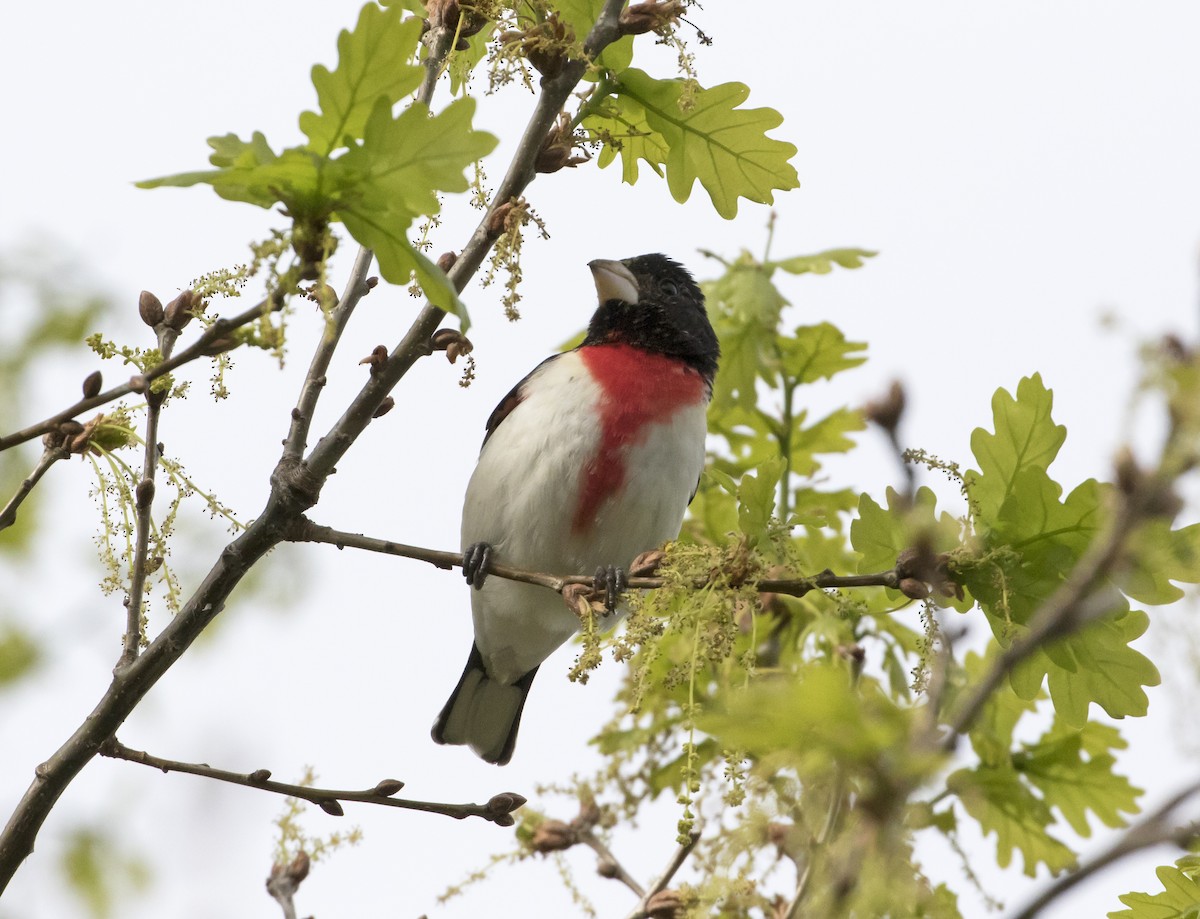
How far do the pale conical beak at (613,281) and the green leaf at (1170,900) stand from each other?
288 cm

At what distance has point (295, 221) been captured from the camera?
233cm

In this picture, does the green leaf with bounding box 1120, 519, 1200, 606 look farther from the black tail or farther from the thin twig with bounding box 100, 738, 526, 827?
the black tail

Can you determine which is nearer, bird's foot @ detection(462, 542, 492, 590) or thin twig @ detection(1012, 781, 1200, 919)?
thin twig @ detection(1012, 781, 1200, 919)

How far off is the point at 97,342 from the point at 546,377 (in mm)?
2426

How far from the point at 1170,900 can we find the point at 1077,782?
5.37 ft

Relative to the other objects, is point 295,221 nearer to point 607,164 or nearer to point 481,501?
point 607,164

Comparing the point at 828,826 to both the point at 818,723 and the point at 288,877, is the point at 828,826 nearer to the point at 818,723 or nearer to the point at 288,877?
the point at 818,723

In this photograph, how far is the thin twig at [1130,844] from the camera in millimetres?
1065

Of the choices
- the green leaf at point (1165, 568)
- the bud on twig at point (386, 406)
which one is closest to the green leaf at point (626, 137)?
the bud on twig at point (386, 406)

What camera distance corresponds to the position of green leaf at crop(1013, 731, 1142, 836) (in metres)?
4.28

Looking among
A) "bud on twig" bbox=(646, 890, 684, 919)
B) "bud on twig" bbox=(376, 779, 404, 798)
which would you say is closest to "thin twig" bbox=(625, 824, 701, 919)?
"bud on twig" bbox=(646, 890, 684, 919)

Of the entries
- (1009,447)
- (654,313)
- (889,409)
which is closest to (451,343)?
(1009,447)

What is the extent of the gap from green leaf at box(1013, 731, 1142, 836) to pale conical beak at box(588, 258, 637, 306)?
6.94 ft

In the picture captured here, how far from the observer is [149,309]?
9.20ft
